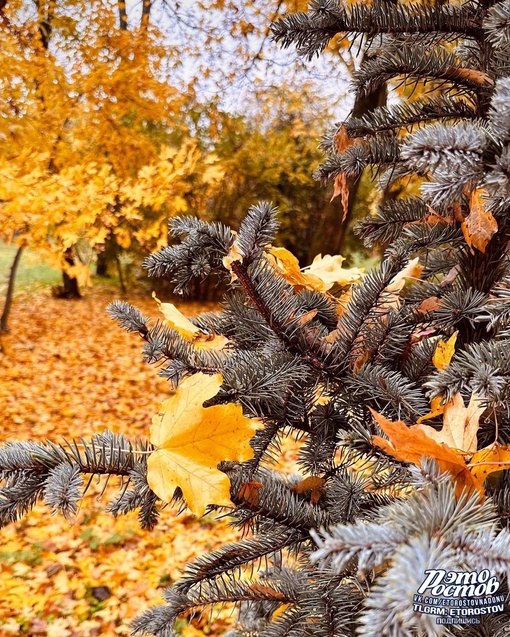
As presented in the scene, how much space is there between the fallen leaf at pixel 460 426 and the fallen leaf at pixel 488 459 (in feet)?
0.06

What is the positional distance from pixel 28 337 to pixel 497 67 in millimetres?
6941

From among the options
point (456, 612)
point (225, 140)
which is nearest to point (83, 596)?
point (456, 612)

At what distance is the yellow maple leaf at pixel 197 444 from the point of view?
608 millimetres

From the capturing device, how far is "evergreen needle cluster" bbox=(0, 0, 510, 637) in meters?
0.52

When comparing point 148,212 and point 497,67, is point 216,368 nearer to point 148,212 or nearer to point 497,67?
point 497,67

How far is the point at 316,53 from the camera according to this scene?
863mm

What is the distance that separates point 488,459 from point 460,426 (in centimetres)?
5

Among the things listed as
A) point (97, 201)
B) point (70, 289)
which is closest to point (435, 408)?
point (97, 201)

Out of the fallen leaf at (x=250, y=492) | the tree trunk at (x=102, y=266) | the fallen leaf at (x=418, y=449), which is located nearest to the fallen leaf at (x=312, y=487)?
the fallen leaf at (x=250, y=492)

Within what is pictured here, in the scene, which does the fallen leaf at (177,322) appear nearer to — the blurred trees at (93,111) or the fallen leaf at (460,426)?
the fallen leaf at (460,426)

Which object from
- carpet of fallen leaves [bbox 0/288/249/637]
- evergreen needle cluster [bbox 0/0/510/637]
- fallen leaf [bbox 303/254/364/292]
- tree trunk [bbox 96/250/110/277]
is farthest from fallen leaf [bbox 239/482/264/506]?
tree trunk [bbox 96/250/110/277]

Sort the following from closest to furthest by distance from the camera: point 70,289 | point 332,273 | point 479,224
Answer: point 479,224 → point 332,273 → point 70,289

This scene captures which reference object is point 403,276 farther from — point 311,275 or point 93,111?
point 93,111

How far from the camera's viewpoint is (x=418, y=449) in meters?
0.51
